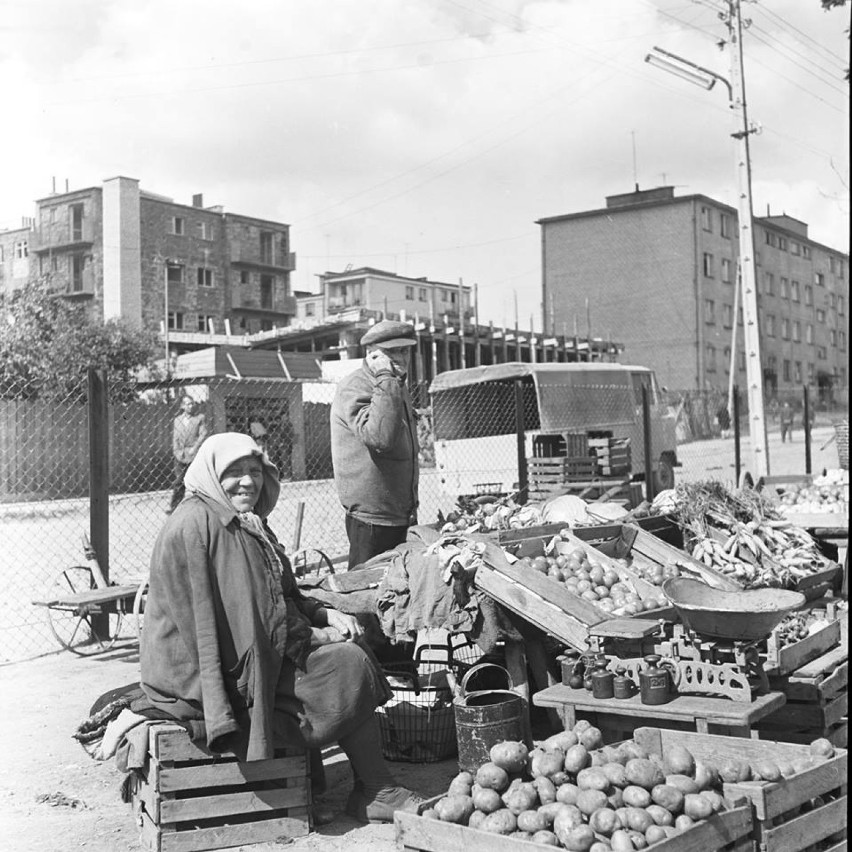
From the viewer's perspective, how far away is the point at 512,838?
11.1 ft

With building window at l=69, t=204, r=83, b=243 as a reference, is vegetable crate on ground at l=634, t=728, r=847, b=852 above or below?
below

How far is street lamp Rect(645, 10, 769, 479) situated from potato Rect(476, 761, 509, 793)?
11914 mm

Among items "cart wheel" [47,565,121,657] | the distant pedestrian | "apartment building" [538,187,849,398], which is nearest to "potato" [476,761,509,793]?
"cart wheel" [47,565,121,657]

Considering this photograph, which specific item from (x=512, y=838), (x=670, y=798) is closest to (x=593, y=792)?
(x=670, y=798)

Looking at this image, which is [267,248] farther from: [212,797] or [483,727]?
[212,797]

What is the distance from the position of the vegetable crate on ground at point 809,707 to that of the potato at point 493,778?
183cm

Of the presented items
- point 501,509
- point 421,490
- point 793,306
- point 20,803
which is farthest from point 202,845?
point 793,306

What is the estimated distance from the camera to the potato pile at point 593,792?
11.2ft

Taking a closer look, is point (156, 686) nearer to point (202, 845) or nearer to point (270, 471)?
point (202, 845)

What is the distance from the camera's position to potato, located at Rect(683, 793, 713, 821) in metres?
3.43

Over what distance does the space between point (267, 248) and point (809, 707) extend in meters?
52.7

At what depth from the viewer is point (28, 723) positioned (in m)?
5.87

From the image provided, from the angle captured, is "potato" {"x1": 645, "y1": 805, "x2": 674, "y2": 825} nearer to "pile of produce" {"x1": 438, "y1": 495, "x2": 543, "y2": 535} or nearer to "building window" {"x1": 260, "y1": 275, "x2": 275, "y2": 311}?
"pile of produce" {"x1": 438, "y1": 495, "x2": 543, "y2": 535}

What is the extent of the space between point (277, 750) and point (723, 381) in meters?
52.7
